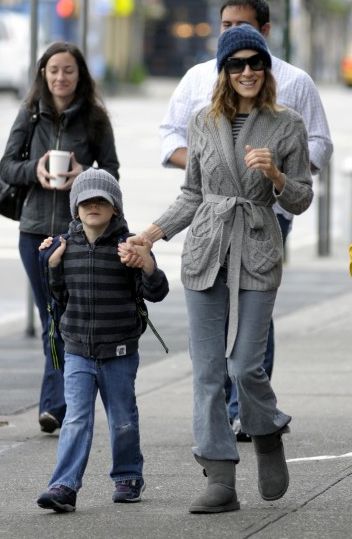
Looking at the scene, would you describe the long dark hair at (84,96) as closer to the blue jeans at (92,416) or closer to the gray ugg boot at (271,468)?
the blue jeans at (92,416)

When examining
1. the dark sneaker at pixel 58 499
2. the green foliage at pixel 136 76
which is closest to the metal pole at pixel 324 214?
the dark sneaker at pixel 58 499

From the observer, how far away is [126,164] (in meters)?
27.8

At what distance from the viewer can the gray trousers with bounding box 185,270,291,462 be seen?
20.8 ft

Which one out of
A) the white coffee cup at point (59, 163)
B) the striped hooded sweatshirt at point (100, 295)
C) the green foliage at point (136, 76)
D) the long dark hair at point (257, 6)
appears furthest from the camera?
the green foliage at point (136, 76)

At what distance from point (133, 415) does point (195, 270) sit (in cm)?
68

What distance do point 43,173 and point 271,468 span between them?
88.8 inches

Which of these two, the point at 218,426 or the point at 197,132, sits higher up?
the point at 197,132

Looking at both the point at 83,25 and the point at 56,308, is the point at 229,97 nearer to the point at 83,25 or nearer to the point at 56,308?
the point at 56,308

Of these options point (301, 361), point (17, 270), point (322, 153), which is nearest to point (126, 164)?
point (17, 270)

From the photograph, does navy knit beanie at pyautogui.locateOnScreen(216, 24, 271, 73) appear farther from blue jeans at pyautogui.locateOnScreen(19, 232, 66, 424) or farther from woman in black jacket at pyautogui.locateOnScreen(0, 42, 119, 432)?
blue jeans at pyautogui.locateOnScreen(19, 232, 66, 424)

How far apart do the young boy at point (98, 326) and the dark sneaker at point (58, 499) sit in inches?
1.2

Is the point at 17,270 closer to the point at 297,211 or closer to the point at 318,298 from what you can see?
the point at 318,298

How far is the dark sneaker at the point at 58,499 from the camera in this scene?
6.39 meters

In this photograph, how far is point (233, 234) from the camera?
6.38m
